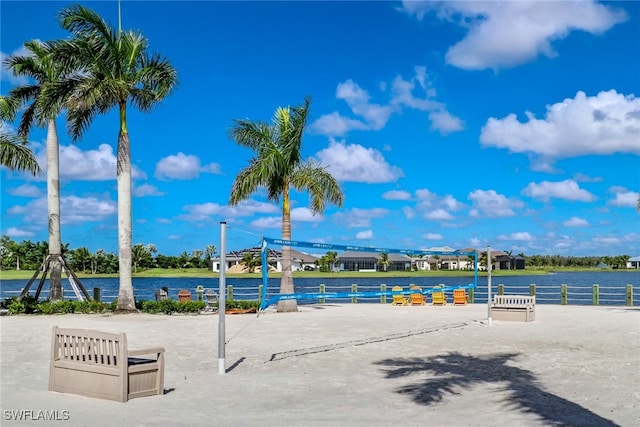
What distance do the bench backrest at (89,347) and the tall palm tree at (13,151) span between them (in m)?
19.3

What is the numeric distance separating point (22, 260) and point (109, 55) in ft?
341

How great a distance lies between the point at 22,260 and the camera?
11762 cm

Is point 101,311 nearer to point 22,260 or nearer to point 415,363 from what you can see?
point 415,363

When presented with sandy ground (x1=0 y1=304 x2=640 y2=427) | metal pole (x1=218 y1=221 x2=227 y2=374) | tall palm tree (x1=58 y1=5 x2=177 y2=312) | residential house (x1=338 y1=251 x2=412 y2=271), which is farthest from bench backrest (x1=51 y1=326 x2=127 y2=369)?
residential house (x1=338 y1=251 x2=412 y2=271)

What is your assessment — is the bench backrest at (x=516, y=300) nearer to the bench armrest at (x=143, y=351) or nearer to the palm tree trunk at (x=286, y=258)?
the palm tree trunk at (x=286, y=258)

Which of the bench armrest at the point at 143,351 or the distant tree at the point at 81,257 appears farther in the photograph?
the distant tree at the point at 81,257

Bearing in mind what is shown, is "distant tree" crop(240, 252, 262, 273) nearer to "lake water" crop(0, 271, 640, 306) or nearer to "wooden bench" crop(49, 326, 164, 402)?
"lake water" crop(0, 271, 640, 306)

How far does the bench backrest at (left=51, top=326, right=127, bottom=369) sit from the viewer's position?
9078 mm

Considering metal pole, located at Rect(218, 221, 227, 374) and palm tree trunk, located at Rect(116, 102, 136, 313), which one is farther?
palm tree trunk, located at Rect(116, 102, 136, 313)

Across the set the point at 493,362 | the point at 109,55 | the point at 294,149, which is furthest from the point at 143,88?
the point at 493,362

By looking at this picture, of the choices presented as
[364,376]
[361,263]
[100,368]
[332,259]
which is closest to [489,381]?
[364,376]

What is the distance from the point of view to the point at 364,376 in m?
11.4

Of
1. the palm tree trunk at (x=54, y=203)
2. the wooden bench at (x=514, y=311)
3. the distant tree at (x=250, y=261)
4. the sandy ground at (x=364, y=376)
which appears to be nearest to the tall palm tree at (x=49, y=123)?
the palm tree trunk at (x=54, y=203)

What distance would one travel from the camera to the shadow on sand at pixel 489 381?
8398 mm
